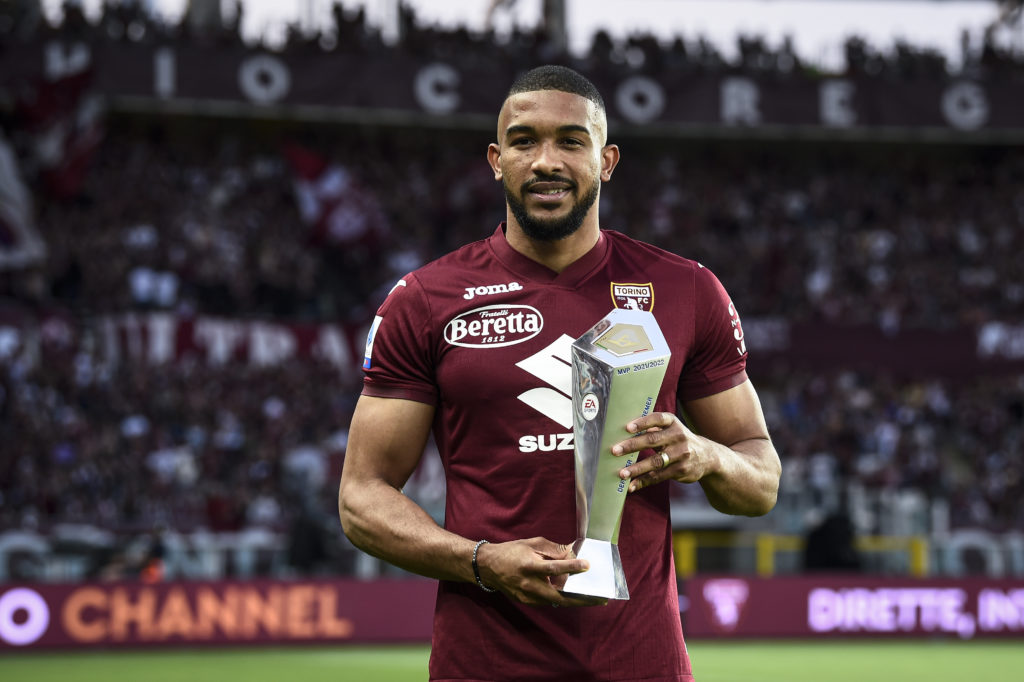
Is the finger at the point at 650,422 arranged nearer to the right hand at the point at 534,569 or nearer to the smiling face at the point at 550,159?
the right hand at the point at 534,569

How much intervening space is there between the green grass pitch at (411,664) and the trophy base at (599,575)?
370 inches

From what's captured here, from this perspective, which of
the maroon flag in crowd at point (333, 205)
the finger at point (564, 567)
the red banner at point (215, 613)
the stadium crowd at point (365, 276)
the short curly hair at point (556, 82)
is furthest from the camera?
the maroon flag in crowd at point (333, 205)

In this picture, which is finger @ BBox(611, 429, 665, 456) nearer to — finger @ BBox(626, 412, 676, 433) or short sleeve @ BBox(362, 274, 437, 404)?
finger @ BBox(626, 412, 676, 433)

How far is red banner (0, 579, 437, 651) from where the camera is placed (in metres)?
14.7

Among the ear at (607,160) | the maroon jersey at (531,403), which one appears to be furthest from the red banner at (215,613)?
the ear at (607,160)

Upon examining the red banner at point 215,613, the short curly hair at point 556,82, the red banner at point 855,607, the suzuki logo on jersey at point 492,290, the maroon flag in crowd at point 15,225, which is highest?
the maroon flag in crowd at point 15,225

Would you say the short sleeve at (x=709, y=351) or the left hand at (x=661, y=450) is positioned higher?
the short sleeve at (x=709, y=351)

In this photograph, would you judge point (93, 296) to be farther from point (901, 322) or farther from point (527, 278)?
point (527, 278)

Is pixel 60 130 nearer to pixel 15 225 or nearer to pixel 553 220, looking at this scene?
pixel 15 225

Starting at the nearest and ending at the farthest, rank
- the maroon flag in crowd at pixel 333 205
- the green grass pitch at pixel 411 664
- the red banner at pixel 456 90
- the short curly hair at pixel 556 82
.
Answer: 1. the short curly hair at pixel 556 82
2. the green grass pitch at pixel 411 664
3. the red banner at pixel 456 90
4. the maroon flag in crowd at pixel 333 205

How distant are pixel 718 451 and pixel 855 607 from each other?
1515 cm

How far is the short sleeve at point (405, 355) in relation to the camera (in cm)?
319

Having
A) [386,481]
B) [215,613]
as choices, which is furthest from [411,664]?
[386,481]

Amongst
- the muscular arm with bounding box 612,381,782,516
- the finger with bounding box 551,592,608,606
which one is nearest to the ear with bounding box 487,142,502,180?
the muscular arm with bounding box 612,381,782,516
